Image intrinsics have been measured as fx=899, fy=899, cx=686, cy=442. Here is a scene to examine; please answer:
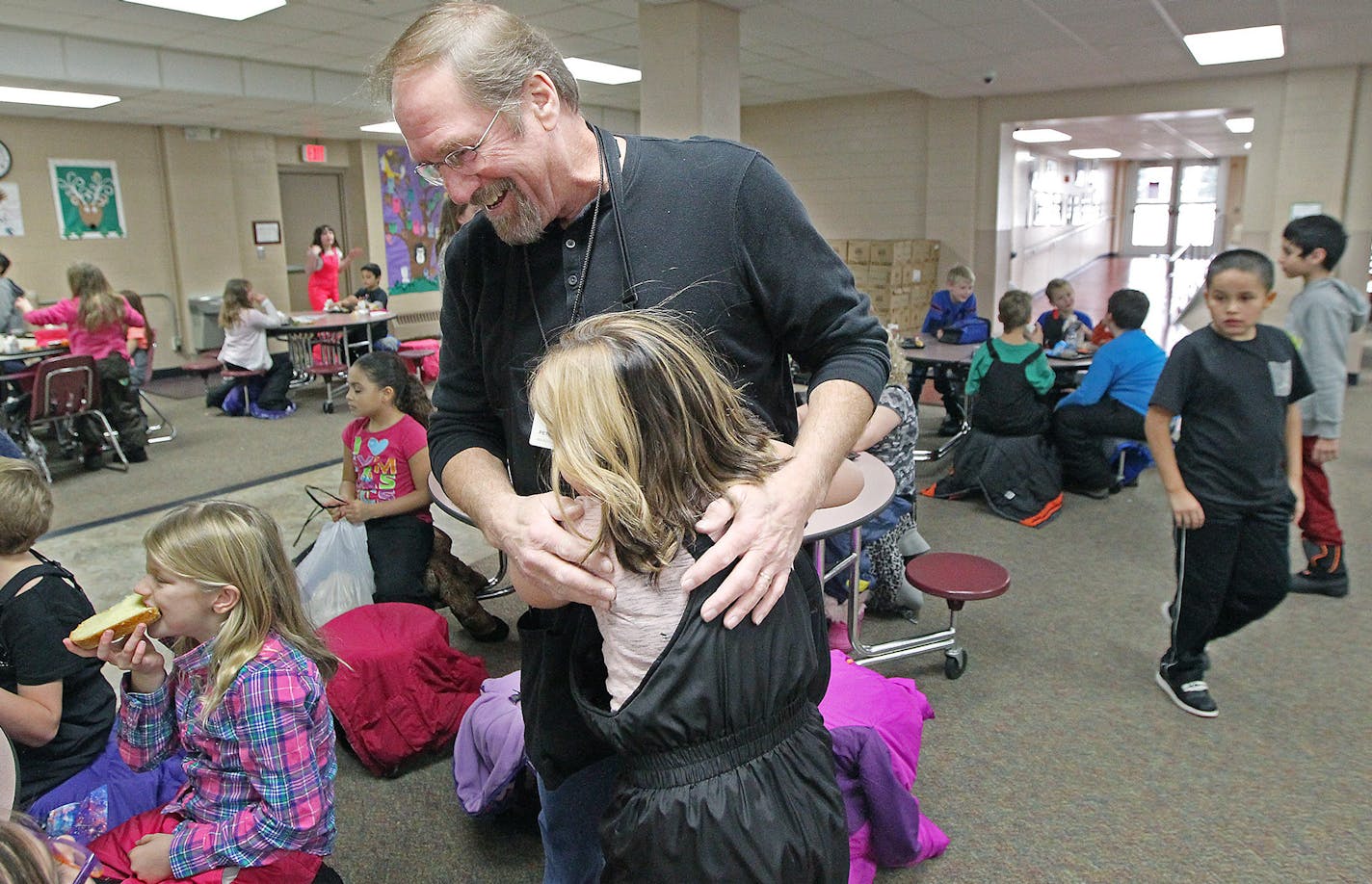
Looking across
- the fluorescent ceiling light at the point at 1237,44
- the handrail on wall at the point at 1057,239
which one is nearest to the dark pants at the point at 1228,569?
the fluorescent ceiling light at the point at 1237,44

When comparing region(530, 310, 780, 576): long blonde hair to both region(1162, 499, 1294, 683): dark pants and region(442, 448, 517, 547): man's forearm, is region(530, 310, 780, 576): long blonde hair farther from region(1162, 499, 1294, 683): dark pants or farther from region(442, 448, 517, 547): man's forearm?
region(1162, 499, 1294, 683): dark pants

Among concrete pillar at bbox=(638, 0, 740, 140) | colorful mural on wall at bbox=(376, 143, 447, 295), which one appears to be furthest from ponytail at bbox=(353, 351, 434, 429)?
colorful mural on wall at bbox=(376, 143, 447, 295)

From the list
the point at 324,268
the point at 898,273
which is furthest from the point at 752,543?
the point at 324,268

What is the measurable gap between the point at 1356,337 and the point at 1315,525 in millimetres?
6331

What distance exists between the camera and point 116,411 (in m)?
6.26

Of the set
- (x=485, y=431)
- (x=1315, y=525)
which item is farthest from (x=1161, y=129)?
(x=485, y=431)

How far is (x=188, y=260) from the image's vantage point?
401 inches

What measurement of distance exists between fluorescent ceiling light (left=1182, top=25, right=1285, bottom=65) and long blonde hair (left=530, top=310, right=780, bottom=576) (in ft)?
23.7

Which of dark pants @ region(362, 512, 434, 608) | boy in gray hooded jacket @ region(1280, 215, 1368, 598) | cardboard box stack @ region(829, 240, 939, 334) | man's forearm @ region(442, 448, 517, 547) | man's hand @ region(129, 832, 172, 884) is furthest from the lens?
cardboard box stack @ region(829, 240, 939, 334)

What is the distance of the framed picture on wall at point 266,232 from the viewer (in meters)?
10.8

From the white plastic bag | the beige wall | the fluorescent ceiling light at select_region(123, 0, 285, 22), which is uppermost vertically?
the fluorescent ceiling light at select_region(123, 0, 285, 22)

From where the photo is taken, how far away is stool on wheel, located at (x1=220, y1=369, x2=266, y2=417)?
7566 mm

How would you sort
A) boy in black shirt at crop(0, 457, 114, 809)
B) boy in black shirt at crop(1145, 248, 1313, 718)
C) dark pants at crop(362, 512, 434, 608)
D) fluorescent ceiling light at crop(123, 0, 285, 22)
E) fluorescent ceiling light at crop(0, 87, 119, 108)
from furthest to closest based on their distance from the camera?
fluorescent ceiling light at crop(0, 87, 119, 108), fluorescent ceiling light at crop(123, 0, 285, 22), dark pants at crop(362, 512, 434, 608), boy in black shirt at crop(1145, 248, 1313, 718), boy in black shirt at crop(0, 457, 114, 809)

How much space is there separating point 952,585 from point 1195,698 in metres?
0.82
